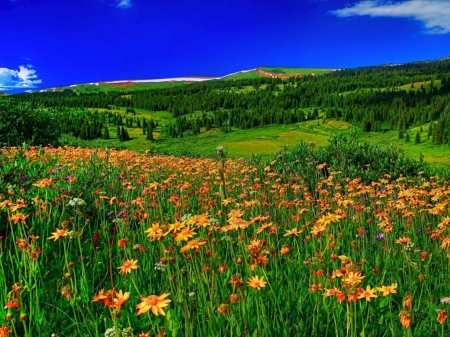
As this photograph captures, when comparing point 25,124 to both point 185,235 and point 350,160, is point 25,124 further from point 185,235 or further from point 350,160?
point 185,235

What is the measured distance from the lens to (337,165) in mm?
12766

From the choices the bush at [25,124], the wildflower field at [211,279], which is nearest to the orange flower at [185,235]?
the wildflower field at [211,279]

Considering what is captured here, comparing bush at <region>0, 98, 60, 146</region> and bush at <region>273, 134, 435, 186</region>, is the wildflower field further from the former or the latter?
bush at <region>0, 98, 60, 146</region>

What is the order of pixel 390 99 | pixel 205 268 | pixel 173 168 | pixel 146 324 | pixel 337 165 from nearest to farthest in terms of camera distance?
1. pixel 205 268
2. pixel 146 324
3. pixel 173 168
4. pixel 337 165
5. pixel 390 99

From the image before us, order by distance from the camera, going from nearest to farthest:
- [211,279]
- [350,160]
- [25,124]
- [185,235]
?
[185,235], [211,279], [350,160], [25,124]

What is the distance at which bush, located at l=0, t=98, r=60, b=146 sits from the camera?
21.5 meters

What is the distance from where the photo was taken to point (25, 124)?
23.1m

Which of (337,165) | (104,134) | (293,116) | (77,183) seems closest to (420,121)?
(293,116)

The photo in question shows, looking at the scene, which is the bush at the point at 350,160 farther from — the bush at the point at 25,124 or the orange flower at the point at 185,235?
the bush at the point at 25,124

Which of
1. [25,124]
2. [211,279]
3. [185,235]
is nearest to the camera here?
[185,235]

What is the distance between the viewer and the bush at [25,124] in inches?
845

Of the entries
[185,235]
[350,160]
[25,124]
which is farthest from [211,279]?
[25,124]

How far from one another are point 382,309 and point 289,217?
3105mm

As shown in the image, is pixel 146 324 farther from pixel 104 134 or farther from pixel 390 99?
pixel 390 99
